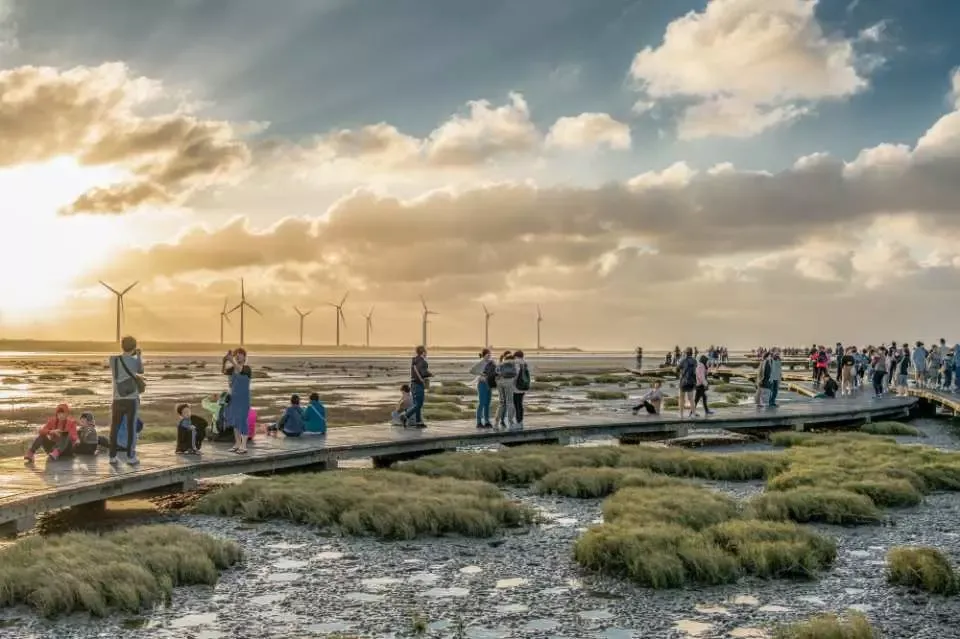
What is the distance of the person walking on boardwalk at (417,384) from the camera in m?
25.6

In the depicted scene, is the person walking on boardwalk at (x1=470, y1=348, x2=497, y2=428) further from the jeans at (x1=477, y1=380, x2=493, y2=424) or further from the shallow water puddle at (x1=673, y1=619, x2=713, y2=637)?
the shallow water puddle at (x1=673, y1=619, x2=713, y2=637)

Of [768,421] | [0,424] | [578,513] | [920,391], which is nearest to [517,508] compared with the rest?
[578,513]

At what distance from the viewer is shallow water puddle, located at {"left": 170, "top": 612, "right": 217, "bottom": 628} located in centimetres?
1076

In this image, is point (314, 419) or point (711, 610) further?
point (314, 419)

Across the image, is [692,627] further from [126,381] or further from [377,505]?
[126,381]

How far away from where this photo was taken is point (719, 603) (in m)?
11.8

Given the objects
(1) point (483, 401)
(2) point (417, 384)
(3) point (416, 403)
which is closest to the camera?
(2) point (417, 384)

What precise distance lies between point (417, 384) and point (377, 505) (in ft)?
34.2

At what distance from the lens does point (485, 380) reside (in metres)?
27.8

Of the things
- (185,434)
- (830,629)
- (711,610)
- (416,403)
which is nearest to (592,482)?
(416,403)

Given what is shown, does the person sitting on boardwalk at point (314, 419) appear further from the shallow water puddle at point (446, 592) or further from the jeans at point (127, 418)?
the shallow water puddle at point (446, 592)

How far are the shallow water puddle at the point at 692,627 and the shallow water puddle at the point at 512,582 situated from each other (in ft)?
8.26

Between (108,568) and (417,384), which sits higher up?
(417,384)

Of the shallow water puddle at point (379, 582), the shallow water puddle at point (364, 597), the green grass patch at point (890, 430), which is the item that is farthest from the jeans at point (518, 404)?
the shallow water puddle at point (364, 597)
